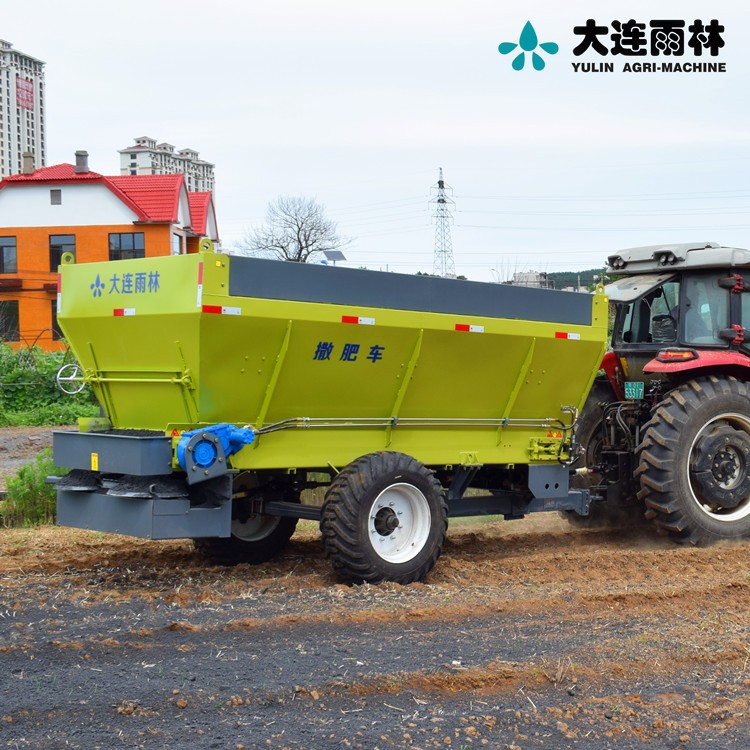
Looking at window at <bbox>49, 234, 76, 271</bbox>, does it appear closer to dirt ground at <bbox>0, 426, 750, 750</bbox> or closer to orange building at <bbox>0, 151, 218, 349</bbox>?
orange building at <bbox>0, 151, 218, 349</bbox>

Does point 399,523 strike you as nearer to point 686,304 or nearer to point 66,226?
point 686,304

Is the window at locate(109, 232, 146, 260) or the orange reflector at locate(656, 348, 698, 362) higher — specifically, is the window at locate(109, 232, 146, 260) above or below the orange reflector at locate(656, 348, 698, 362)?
above

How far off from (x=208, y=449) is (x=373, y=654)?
211 centimetres

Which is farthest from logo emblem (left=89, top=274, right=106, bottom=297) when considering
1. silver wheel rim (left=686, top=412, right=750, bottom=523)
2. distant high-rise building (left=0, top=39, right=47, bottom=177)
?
distant high-rise building (left=0, top=39, right=47, bottom=177)

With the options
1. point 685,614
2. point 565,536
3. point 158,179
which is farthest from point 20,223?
point 685,614

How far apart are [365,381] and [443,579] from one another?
1738 mm

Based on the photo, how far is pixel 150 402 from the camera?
8.01 meters

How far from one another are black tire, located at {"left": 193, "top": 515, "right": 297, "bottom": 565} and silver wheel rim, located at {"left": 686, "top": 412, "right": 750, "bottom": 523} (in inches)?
148

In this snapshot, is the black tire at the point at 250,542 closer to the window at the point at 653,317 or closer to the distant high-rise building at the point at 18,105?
the window at the point at 653,317

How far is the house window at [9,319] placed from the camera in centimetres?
4178

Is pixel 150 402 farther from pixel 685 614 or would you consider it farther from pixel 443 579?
pixel 685 614

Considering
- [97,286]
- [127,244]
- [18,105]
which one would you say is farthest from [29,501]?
[18,105]

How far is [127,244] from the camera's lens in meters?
42.7

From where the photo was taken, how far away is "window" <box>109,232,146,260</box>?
4256cm
